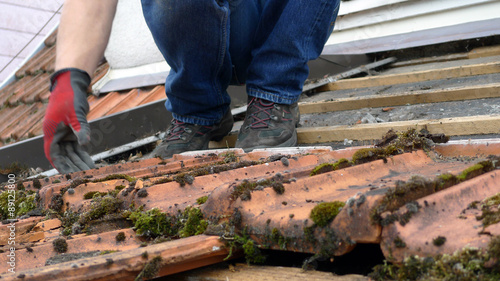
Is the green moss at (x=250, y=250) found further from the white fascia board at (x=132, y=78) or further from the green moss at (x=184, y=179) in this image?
the white fascia board at (x=132, y=78)

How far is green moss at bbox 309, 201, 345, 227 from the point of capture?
869mm

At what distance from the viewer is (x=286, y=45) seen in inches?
93.0

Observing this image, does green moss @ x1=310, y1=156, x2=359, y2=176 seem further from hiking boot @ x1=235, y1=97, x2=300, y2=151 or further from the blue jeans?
the blue jeans

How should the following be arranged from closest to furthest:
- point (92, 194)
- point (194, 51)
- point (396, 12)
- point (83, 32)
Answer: point (92, 194)
point (83, 32)
point (194, 51)
point (396, 12)

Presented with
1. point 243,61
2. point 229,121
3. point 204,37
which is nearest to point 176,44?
point 204,37

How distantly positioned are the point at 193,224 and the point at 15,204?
987 millimetres

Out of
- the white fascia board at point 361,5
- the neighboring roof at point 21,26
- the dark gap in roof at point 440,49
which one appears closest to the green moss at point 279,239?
the dark gap in roof at point 440,49

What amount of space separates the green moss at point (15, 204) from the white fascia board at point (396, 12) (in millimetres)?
3961

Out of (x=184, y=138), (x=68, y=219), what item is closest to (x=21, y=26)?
(x=184, y=138)

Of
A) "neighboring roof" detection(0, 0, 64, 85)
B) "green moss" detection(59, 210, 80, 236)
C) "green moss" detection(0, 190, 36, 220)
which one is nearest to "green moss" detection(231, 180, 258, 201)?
"green moss" detection(59, 210, 80, 236)

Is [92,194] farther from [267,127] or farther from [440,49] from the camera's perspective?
[440,49]

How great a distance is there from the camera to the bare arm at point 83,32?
1.91m

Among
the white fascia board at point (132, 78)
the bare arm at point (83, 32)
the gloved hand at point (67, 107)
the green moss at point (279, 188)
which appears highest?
the white fascia board at point (132, 78)

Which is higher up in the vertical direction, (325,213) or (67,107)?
(67,107)
